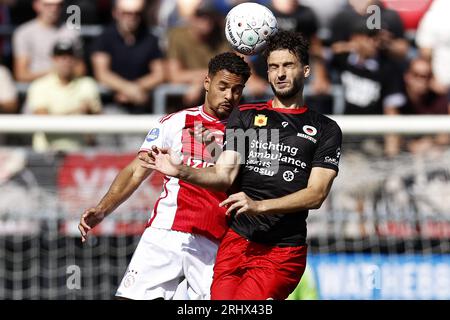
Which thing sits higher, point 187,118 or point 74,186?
point 187,118

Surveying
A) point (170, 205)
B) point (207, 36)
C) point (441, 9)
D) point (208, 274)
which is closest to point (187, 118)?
point (170, 205)

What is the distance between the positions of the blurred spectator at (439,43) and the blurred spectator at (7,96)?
15.8ft

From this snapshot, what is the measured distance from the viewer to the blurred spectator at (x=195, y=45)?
11.7 meters

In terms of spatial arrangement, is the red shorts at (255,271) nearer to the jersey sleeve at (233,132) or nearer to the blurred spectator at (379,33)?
the jersey sleeve at (233,132)

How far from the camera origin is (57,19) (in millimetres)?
12000

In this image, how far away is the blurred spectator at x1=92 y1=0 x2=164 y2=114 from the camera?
11766mm

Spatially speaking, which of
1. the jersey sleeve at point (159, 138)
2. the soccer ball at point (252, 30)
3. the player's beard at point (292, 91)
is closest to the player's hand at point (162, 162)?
the player's beard at point (292, 91)

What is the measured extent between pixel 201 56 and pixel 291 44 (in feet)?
16.5

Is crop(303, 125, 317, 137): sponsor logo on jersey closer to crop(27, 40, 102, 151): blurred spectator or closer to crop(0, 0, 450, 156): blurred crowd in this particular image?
crop(0, 0, 450, 156): blurred crowd

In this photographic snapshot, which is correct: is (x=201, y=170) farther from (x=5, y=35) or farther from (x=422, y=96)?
(x=5, y=35)

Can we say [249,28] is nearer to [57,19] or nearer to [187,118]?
[187,118]

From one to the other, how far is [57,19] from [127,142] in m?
2.06

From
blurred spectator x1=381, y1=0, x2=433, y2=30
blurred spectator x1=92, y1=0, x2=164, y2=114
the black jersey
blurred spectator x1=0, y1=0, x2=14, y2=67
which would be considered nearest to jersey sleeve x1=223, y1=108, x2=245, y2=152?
the black jersey
